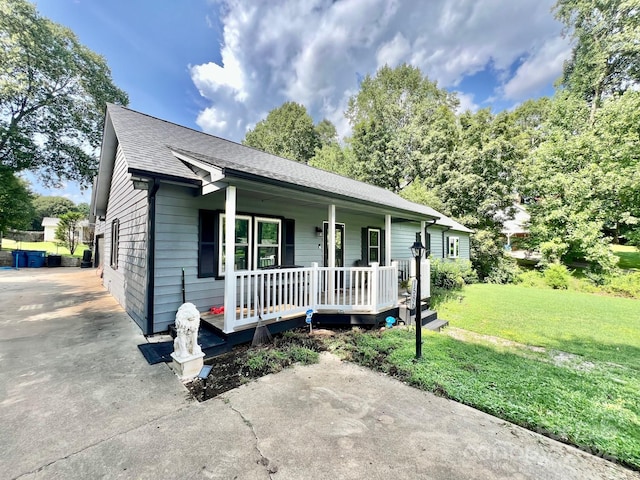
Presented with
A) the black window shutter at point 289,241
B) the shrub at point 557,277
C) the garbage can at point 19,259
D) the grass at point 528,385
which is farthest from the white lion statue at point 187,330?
the garbage can at point 19,259

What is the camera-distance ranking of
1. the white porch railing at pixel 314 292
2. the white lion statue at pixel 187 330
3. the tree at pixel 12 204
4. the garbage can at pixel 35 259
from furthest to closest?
the garbage can at pixel 35 259 < the tree at pixel 12 204 < the white porch railing at pixel 314 292 < the white lion statue at pixel 187 330

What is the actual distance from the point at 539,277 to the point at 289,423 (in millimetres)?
17298

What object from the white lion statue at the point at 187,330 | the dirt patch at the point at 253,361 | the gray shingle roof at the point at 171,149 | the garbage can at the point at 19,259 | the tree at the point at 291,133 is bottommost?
the dirt patch at the point at 253,361

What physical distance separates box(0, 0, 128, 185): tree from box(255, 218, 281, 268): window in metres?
19.7

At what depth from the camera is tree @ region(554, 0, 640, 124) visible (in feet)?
49.8

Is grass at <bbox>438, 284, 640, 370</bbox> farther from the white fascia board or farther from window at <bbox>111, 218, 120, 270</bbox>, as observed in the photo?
window at <bbox>111, 218, 120, 270</bbox>

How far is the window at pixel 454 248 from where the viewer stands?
15289 millimetres

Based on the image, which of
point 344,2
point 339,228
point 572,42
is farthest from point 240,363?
point 572,42

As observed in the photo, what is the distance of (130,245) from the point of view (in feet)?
20.4

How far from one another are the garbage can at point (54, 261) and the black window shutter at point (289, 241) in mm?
20359

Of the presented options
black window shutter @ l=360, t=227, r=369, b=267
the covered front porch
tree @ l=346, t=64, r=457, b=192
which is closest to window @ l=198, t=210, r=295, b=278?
the covered front porch

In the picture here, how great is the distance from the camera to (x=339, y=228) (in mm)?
8523

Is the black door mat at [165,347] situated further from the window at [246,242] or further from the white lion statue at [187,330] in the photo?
the window at [246,242]

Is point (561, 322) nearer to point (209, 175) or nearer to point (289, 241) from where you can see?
point (289, 241)
